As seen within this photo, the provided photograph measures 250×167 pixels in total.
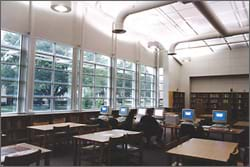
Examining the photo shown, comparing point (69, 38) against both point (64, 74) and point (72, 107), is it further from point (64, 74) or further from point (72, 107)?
point (72, 107)

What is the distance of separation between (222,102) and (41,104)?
28.4 ft

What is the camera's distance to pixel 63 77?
6.70 meters

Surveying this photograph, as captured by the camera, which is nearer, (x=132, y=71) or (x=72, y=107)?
(x=72, y=107)

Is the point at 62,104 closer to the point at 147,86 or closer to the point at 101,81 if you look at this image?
the point at 101,81

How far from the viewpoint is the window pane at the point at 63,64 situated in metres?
6.54

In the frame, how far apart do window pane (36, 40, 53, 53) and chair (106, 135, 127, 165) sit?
3629 mm

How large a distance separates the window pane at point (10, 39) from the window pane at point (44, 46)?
0.49m

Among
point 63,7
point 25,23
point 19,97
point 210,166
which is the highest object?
point 25,23

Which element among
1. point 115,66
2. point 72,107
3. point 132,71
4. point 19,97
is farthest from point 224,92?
point 19,97

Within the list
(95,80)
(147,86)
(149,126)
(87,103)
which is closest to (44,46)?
(95,80)

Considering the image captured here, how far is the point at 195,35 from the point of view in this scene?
8.34 meters

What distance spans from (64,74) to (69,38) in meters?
1.12

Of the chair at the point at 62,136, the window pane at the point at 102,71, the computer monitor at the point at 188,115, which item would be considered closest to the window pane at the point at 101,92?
the window pane at the point at 102,71

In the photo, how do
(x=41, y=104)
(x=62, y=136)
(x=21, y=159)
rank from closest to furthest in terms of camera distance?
(x=21, y=159)
(x=62, y=136)
(x=41, y=104)
